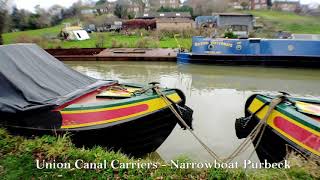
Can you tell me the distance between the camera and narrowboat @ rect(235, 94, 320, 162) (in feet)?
12.6

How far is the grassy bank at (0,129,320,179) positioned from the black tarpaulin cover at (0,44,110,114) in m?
0.54

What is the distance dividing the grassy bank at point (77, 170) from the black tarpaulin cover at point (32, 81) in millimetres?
538

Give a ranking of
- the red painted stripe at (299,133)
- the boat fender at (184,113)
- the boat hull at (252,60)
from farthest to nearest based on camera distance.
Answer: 1. the boat hull at (252,60)
2. the boat fender at (184,113)
3. the red painted stripe at (299,133)

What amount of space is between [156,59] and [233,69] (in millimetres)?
4690

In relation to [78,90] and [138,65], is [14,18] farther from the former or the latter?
[78,90]

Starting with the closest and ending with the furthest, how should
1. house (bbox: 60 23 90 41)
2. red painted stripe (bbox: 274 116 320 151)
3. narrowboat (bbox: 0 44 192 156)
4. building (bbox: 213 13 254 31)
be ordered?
red painted stripe (bbox: 274 116 320 151) < narrowboat (bbox: 0 44 192 156) < building (bbox: 213 13 254 31) < house (bbox: 60 23 90 41)

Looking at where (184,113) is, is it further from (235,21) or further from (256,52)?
(235,21)

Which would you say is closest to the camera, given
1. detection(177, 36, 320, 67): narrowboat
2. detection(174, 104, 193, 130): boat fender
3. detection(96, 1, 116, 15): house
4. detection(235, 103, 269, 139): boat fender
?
detection(235, 103, 269, 139): boat fender

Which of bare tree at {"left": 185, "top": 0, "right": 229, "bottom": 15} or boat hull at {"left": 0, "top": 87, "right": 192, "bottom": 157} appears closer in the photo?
boat hull at {"left": 0, "top": 87, "right": 192, "bottom": 157}

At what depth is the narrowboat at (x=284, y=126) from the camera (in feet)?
12.6

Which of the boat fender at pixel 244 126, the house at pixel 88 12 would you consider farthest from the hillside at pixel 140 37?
the house at pixel 88 12

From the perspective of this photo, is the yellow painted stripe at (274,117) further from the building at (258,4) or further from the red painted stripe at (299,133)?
the building at (258,4)

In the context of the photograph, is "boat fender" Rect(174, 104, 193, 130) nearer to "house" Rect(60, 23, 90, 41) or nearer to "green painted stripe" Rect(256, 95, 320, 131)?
"green painted stripe" Rect(256, 95, 320, 131)

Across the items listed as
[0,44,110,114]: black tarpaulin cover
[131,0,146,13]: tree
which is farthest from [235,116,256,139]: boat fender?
[131,0,146,13]: tree
